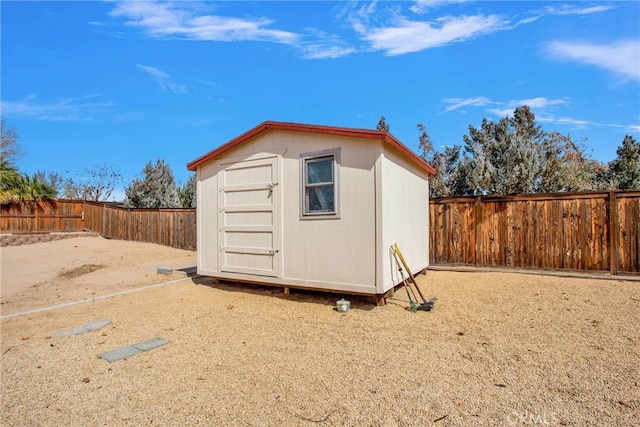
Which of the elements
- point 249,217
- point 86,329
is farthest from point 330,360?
point 249,217

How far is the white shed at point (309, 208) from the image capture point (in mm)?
4984

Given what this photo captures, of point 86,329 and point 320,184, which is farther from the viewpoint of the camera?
point 320,184

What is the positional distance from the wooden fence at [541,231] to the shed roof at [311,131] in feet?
6.03

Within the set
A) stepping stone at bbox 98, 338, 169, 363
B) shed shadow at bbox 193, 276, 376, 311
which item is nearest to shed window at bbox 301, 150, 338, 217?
shed shadow at bbox 193, 276, 376, 311

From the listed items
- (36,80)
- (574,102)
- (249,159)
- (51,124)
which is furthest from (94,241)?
(574,102)

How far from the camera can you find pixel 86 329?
14.1 ft

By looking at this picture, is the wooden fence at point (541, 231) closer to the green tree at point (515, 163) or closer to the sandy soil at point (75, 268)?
the green tree at point (515, 163)

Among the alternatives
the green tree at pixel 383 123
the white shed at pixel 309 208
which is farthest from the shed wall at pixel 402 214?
the green tree at pixel 383 123

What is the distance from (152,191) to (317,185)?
16.5 m

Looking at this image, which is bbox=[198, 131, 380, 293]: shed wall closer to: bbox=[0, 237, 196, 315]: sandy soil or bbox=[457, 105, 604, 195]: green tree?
bbox=[0, 237, 196, 315]: sandy soil

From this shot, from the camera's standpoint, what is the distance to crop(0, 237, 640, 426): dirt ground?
7.78ft

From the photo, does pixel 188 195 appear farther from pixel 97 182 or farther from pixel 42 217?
pixel 97 182

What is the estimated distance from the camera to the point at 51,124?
56.4 feet

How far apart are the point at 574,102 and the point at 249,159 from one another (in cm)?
905
